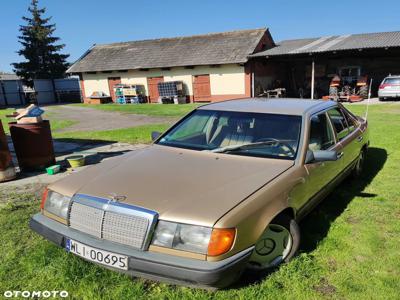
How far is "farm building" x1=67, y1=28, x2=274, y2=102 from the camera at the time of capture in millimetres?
24438

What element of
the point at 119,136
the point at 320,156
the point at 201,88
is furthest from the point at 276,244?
the point at 201,88

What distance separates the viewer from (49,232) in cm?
295

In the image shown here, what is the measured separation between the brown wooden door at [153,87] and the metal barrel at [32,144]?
824 inches

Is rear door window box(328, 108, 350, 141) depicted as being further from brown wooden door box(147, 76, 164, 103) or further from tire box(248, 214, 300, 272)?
brown wooden door box(147, 76, 164, 103)

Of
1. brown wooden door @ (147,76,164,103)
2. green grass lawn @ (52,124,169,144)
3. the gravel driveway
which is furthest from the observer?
brown wooden door @ (147,76,164,103)

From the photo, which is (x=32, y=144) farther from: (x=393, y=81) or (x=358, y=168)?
(x=393, y=81)

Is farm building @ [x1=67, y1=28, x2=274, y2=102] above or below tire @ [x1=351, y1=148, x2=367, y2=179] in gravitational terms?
above

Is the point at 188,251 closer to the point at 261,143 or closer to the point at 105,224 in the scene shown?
the point at 105,224

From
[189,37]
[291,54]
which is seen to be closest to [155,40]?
[189,37]

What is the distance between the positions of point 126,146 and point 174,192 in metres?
6.32

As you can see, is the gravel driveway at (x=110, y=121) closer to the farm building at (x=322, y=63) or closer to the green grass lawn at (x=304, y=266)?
the green grass lawn at (x=304, y=266)

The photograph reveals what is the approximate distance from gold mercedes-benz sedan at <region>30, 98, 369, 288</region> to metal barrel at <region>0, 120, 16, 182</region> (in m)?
3.16

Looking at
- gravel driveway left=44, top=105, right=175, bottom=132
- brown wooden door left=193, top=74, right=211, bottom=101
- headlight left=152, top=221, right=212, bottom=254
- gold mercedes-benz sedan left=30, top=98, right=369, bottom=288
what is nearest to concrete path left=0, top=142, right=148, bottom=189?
gold mercedes-benz sedan left=30, top=98, right=369, bottom=288

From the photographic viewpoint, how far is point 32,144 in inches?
256
